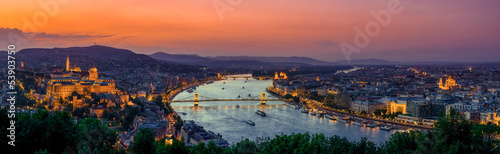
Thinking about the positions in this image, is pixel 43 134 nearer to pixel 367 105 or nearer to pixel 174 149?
pixel 174 149

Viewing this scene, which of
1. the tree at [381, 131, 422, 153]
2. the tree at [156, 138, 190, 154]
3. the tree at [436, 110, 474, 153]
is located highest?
the tree at [436, 110, 474, 153]

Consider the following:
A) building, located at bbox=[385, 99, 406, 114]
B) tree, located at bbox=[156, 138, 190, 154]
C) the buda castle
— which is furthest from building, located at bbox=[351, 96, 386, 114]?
tree, located at bbox=[156, 138, 190, 154]

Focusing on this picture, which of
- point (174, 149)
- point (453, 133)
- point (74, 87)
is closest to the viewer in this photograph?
point (174, 149)

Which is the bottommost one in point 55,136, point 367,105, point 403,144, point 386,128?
point 386,128

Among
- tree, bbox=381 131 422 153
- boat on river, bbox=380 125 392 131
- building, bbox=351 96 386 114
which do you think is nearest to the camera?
tree, bbox=381 131 422 153

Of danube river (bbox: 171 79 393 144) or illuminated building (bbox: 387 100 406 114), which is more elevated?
illuminated building (bbox: 387 100 406 114)

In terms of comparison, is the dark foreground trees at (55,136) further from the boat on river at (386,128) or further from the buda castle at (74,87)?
the buda castle at (74,87)

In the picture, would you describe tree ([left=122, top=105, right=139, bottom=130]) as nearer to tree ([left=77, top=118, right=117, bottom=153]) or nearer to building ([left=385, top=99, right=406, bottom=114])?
tree ([left=77, top=118, right=117, bottom=153])

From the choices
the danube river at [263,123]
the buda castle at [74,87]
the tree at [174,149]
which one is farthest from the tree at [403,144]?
the buda castle at [74,87]

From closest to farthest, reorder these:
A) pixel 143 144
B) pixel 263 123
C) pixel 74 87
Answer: pixel 143 144, pixel 263 123, pixel 74 87

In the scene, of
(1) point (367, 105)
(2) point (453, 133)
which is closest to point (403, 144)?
(2) point (453, 133)

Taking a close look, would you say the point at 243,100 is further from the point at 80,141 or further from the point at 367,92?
the point at 80,141
